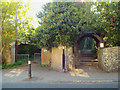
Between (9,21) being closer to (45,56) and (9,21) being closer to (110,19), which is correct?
(45,56)

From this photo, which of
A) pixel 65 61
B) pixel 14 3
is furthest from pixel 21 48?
pixel 65 61

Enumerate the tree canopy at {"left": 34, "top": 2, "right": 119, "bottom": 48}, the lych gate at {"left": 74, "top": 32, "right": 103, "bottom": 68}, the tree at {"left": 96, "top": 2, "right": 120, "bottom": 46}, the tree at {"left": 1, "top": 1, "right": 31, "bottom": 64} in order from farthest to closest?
1. the lych gate at {"left": 74, "top": 32, "right": 103, "bottom": 68}
2. the tree at {"left": 1, "top": 1, "right": 31, "bottom": 64}
3. the tree at {"left": 96, "top": 2, "right": 120, "bottom": 46}
4. the tree canopy at {"left": 34, "top": 2, "right": 119, "bottom": 48}

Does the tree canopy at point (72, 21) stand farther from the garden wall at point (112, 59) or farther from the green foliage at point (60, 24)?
the garden wall at point (112, 59)

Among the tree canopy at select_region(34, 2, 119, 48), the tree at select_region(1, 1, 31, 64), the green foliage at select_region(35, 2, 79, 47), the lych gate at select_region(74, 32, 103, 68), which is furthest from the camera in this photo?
the lych gate at select_region(74, 32, 103, 68)

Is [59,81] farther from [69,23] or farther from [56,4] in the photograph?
[56,4]

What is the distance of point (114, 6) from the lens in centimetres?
901

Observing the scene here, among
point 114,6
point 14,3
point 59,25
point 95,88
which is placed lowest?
point 95,88

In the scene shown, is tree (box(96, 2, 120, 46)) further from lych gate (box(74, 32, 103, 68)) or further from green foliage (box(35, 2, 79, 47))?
green foliage (box(35, 2, 79, 47))

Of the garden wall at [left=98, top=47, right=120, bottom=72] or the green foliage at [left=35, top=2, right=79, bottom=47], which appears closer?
the green foliage at [left=35, top=2, right=79, bottom=47]

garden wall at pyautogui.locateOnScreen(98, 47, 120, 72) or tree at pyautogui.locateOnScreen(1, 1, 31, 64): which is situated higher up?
tree at pyautogui.locateOnScreen(1, 1, 31, 64)

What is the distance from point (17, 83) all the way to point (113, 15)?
792cm

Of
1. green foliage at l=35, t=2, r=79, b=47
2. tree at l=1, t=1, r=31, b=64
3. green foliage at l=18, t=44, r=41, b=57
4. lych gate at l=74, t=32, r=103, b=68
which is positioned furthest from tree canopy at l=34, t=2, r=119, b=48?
green foliage at l=18, t=44, r=41, b=57

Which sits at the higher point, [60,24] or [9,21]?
[9,21]

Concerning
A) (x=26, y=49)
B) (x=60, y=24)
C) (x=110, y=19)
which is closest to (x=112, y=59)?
(x=110, y=19)
